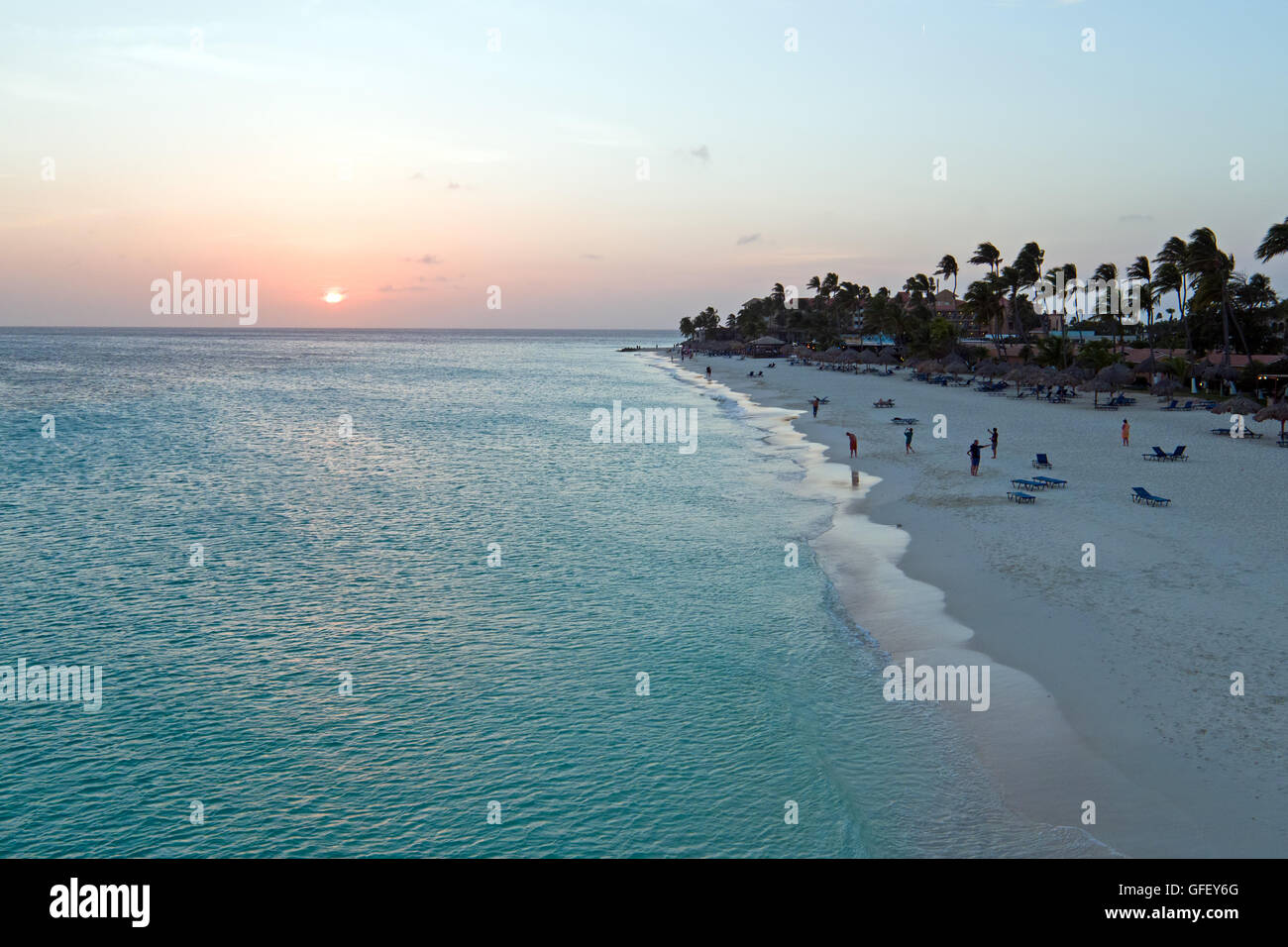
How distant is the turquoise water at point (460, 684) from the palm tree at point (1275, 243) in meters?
36.6

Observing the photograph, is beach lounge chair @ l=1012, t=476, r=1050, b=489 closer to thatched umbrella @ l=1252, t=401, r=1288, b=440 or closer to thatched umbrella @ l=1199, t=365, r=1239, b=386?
thatched umbrella @ l=1252, t=401, r=1288, b=440

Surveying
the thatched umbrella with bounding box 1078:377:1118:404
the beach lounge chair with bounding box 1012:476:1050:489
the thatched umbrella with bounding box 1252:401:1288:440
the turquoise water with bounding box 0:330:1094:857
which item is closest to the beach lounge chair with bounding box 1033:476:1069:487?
the beach lounge chair with bounding box 1012:476:1050:489

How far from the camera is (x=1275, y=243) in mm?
51844

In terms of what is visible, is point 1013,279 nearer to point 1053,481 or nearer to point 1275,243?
point 1275,243

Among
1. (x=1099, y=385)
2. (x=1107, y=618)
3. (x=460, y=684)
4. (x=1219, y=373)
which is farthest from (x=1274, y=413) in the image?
(x=460, y=684)

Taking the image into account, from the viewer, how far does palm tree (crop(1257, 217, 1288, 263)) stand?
51.5 meters

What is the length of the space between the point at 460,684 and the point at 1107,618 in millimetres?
12961

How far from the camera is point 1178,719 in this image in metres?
12.8

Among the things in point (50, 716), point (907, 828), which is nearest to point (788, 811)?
point (907, 828)

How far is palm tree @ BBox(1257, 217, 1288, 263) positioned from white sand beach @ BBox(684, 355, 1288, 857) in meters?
21.7

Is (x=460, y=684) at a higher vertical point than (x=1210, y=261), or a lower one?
lower

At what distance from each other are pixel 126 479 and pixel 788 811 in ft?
128

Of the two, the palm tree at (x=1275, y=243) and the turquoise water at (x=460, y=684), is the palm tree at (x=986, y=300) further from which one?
the turquoise water at (x=460, y=684)
